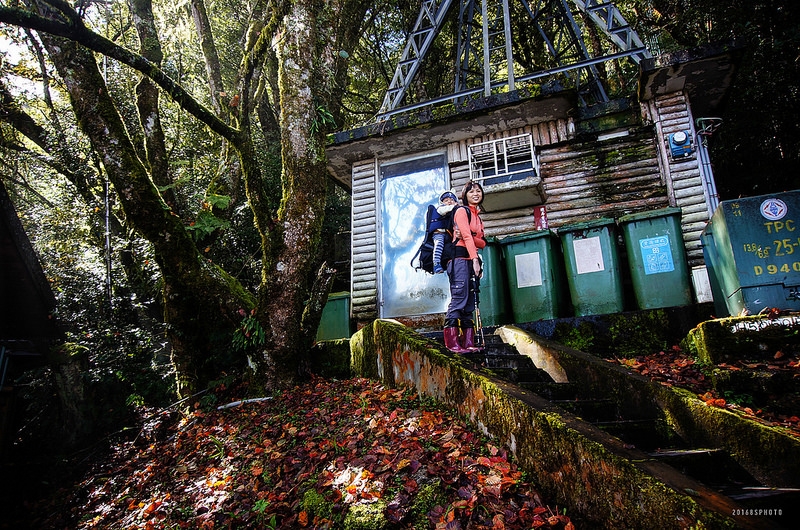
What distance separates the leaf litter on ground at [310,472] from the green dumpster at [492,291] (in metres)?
2.42

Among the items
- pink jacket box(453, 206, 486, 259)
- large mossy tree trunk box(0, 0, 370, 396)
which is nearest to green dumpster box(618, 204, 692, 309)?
pink jacket box(453, 206, 486, 259)

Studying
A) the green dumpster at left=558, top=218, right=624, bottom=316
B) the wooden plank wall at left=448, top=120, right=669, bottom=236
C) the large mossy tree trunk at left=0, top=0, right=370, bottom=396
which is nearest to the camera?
the large mossy tree trunk at left=0, top=0, right=370, bottom=396

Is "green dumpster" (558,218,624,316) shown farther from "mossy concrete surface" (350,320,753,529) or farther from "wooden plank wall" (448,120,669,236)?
"mossy concrete surface" (350,320,753,529)

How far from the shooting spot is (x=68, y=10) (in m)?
5.05

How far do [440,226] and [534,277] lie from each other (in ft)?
7.13

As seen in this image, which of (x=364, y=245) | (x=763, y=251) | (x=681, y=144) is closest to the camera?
(x=763, y=251)

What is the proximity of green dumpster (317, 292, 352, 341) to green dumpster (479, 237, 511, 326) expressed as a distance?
11.3 ft

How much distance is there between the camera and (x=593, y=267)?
6312 mm

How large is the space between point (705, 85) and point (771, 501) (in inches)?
308

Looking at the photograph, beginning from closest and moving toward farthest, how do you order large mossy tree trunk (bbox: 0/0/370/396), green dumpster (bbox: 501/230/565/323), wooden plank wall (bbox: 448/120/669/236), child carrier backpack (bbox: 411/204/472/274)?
child carrier backpack (bbox: 411/204/472/274) → large mossy tree trunk (bbox: 0/0/370/396) → green dumpster (bbox: 501/230/565/323) → wooden plank wall (bbox: 448/120/669/236)

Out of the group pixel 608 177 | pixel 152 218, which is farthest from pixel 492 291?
pixel 152 218

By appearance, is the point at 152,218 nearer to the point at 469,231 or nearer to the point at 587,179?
the point at 469,231

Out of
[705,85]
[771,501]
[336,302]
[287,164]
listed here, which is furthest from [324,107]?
[705,85]

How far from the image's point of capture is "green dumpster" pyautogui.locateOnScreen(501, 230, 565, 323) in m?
6.47
